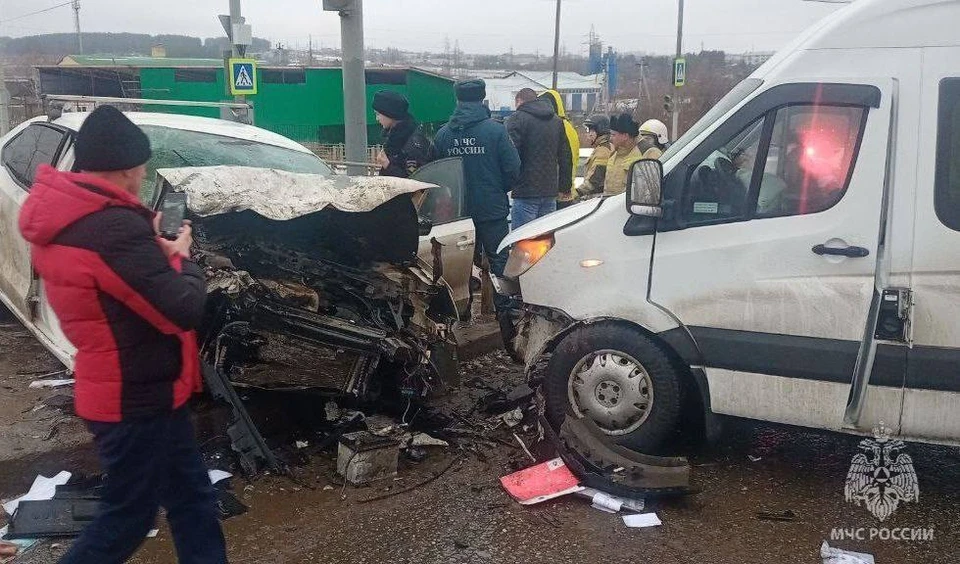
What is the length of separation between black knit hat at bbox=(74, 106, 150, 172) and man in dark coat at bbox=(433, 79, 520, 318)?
408 centimetres

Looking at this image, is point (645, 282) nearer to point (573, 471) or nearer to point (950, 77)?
point (573, 471)

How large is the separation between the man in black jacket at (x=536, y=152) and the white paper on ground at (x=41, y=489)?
4.36 metres

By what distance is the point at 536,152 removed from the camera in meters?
7.14

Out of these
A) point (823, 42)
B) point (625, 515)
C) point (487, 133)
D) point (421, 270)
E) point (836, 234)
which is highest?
point (823, 42)

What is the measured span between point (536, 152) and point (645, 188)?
3296mm

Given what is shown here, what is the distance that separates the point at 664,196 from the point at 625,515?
5.28 ft

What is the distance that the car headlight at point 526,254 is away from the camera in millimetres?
4344

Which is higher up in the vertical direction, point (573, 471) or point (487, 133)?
point (487, 133)

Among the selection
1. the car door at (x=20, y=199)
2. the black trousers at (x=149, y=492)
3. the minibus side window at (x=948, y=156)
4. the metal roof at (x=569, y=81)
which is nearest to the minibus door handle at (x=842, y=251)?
the minibus side window at (x=948, y=156)

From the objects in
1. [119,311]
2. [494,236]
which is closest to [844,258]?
[119,311]

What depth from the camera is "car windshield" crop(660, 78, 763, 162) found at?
4008mm

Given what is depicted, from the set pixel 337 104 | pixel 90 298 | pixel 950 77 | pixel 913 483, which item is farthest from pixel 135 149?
pixel 337 104

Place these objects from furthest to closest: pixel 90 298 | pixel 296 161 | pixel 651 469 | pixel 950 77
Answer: pixel 296 161 → pixel 651 469 → pixel 950 77 → pixel 90 298

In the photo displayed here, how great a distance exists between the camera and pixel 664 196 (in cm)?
405
